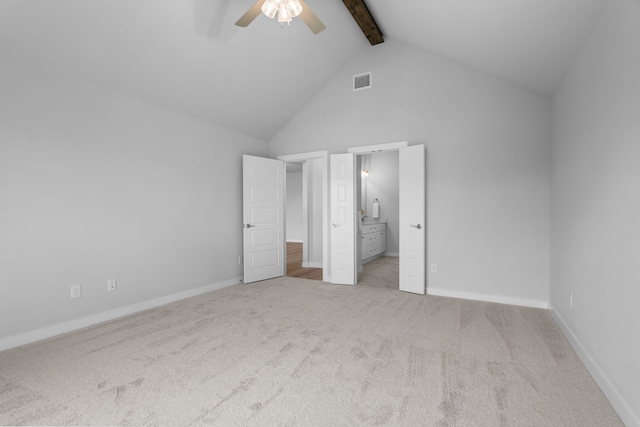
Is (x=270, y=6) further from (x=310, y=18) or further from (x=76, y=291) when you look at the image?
(x=76, y=291)

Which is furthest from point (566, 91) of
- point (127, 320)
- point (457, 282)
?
point (127, 320)

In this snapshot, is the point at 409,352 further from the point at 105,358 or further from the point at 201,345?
the point at 105,358

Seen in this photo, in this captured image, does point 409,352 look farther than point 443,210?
No

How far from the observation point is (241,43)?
3.56 m

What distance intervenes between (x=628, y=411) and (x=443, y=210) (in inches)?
109

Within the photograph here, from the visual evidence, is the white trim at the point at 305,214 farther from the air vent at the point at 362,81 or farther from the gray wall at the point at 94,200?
the gray wall at the point at 94,200

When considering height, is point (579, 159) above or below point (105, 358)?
above

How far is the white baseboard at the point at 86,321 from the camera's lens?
2.60 meters

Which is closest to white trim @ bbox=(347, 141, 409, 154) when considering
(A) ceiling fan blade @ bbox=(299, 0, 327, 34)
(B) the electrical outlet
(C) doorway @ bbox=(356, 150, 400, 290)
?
(C) doorway @ bbox=(356, 150, 400, 290)

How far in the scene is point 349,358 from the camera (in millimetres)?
2340

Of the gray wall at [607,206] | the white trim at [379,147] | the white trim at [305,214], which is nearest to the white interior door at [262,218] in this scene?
the white trim at [305,214]

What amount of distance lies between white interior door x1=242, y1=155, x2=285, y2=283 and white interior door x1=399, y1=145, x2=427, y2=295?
84.3 inches

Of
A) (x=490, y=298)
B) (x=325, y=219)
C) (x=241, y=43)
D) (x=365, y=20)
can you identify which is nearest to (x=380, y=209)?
(x=325, y=219)

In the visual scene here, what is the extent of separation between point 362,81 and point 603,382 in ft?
A: 14.5
